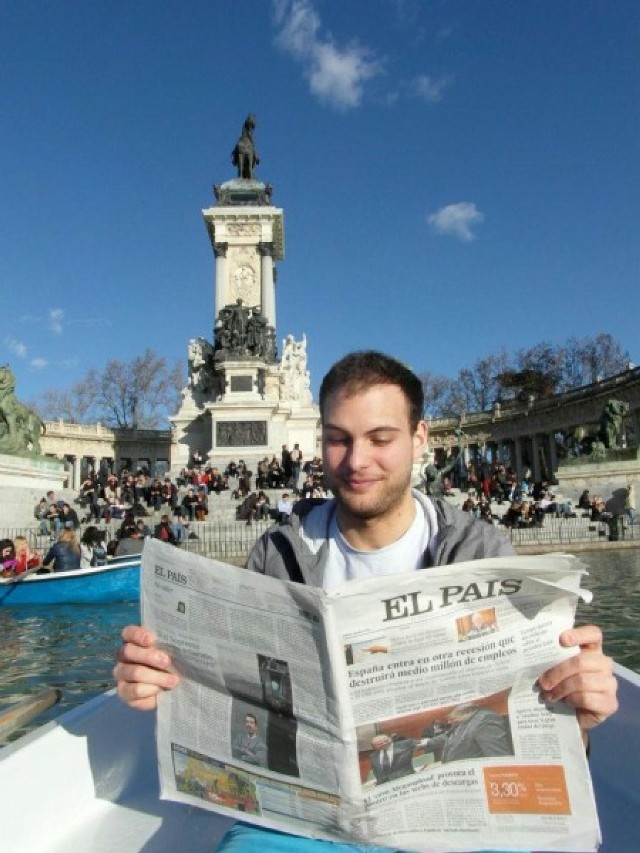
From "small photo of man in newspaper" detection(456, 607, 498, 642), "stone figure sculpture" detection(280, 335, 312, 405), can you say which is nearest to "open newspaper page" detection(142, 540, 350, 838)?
"small photo of man in newspaper" detection(456, 607, 498, 642)

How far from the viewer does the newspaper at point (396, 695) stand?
1.65 metres

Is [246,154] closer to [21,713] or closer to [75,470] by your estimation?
[75,470]

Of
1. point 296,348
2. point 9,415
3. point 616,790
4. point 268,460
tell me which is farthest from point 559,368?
point 616,790

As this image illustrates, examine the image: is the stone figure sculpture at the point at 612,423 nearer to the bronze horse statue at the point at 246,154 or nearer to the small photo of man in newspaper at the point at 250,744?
the bronze horse statue at the point at 246,154

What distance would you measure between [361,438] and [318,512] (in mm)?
432

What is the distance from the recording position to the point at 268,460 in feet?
84.5

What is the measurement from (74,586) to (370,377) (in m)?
8.84

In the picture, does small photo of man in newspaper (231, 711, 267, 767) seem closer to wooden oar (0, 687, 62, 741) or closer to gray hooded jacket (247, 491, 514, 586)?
gray hooded jacket (247, 491, 514, 586)

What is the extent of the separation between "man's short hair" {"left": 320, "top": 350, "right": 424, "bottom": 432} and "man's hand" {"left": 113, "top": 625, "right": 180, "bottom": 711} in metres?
0.87

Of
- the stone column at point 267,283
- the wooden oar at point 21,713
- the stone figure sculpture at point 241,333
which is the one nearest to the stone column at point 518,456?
the stone column at point 267,283

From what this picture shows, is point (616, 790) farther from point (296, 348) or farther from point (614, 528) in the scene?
point (296, 348)

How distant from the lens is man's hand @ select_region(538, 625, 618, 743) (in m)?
1.66

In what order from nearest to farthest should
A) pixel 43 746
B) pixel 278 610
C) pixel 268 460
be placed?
pixel 278 610 < pixel 43 746 < pixel 268 460

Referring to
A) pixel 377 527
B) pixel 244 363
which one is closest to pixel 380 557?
pixel 377 527
